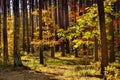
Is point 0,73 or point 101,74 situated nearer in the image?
point 101,74

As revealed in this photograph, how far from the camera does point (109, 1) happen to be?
15.8 m

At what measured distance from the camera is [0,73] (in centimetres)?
1839

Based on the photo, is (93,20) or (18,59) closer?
(93,20)

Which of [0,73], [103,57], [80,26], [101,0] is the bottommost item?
[0,73]

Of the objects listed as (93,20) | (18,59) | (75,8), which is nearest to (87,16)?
(93,20)

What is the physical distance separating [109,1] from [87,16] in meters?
1.52

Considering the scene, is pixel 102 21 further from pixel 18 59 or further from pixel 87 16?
pixel 18 59

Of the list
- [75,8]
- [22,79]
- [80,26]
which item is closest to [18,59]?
[22,79]

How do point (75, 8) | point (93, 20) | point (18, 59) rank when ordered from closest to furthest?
1. point (93, 20)
2. point (18, 59)
3. point (75, 8)

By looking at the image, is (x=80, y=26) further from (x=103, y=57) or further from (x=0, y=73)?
(x=0, y=73)

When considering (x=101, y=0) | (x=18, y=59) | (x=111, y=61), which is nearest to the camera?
(x=101, y=0)

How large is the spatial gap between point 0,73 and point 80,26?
21.4 ft

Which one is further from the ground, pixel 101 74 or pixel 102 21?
pixel 102 21

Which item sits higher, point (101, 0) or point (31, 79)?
point (101, 0)
